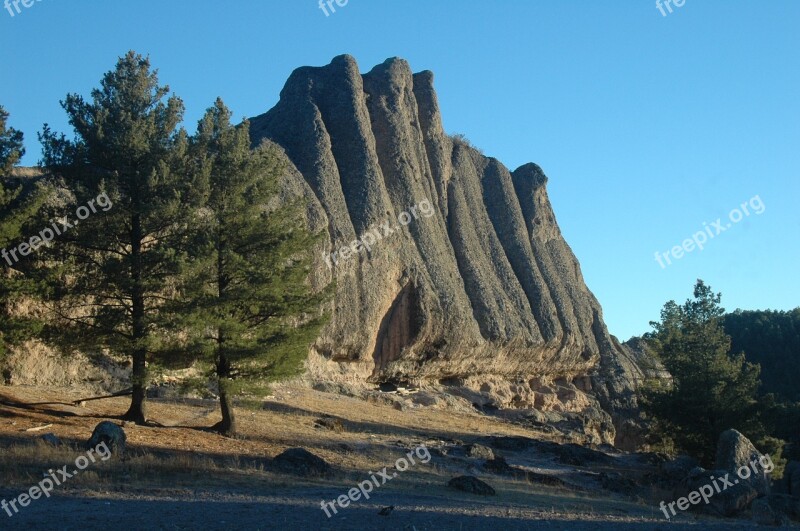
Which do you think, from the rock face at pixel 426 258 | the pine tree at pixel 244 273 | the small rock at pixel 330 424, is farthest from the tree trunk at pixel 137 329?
the rock face at pixel 426 258

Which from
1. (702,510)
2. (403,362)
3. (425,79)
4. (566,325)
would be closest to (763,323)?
(566,325)

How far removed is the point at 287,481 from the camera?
50.1ft

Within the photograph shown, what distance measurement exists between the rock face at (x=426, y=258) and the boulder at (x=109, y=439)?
1802 centimetres

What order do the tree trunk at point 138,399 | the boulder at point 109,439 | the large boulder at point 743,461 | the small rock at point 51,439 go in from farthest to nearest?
the large boulder at point 743,461 < the tree trunk at point 138,399 < the small rock at point 51,439 < the boulder at point 109,439

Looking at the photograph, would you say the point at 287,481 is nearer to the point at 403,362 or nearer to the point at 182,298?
the point at 182,298

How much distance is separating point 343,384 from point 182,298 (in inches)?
638

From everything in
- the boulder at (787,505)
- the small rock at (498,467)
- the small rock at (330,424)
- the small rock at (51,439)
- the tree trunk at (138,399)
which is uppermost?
the tree trunk at (138,399)

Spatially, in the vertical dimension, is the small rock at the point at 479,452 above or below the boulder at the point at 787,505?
above

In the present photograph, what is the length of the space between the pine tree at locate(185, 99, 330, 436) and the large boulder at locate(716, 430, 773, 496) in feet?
44.0

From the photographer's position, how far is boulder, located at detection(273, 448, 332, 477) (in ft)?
54.5

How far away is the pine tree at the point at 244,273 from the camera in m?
19.4

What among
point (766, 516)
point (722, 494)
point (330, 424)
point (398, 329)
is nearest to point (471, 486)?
point (766, 516)

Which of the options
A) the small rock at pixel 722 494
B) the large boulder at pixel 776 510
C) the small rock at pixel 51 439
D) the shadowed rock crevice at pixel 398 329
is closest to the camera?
the large boulder at pixel 776 510

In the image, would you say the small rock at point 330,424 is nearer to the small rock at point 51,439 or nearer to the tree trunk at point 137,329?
the tree trunk at point 137,329
